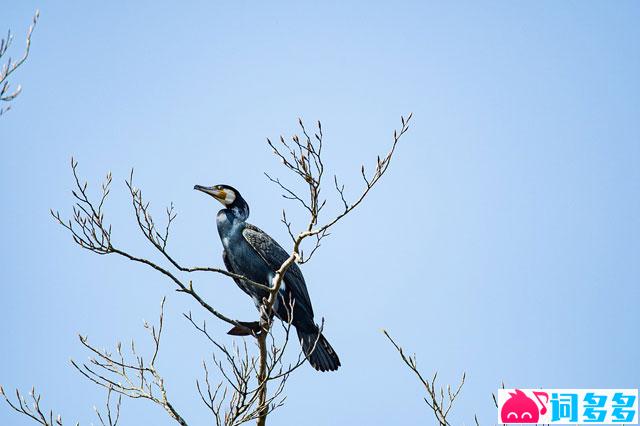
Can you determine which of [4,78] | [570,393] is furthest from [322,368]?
[4,78]

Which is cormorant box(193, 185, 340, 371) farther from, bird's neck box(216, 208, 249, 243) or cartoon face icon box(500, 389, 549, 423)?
cartoon face icon box(500, 389, 549, 423)

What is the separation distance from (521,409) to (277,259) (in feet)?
8.94

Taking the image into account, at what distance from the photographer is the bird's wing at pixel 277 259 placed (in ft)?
22.1

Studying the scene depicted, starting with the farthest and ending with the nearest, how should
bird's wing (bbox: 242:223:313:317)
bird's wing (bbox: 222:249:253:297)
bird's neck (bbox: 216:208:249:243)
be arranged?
bird's neck (bbox: 216:208:249:243), bird's wing (bbox: 222:249:253:297), bird's wing (bbox: 242:223:313:317)

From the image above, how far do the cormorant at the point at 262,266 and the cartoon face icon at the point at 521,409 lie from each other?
206cm

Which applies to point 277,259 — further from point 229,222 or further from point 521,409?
point 521,409

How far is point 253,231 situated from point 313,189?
2.46 m

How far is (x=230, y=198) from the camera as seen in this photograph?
7207 mm

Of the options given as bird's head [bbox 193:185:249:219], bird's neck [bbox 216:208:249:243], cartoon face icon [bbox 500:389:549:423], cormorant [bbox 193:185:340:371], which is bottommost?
cartoon face icon [bbox 500:389:549:423]

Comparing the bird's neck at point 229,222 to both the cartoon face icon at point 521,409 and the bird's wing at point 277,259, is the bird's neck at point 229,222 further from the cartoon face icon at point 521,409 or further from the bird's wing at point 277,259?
the cartoon face icon at point 521,409

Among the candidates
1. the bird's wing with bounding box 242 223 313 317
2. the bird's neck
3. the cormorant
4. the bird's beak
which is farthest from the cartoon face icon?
the bird's beak

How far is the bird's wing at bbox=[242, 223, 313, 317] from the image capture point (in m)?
6.73

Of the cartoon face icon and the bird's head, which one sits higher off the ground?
the bird's head

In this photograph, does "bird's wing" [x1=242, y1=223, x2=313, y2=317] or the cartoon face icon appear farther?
"bird's wing" [x1=242, y1=223, x2=313, y2=317]
